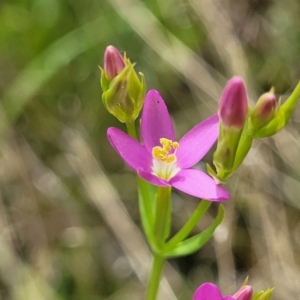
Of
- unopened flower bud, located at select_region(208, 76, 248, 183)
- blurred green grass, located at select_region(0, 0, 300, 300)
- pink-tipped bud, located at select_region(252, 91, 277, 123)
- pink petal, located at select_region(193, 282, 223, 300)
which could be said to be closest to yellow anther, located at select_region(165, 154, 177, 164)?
unopened flower bud, located at select_region(208, 76, 248, 183)

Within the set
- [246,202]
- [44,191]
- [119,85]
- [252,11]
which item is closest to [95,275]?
[44,191]

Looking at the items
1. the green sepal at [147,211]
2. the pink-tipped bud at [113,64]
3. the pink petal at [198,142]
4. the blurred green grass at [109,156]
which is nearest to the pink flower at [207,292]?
the green sepal at [147,211]

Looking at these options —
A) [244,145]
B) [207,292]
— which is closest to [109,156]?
[244,145]

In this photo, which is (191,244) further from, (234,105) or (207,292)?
(234,105)

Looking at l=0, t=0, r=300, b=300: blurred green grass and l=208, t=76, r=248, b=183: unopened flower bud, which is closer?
l=208, t=76, r=248, b=183: unopened flower bud

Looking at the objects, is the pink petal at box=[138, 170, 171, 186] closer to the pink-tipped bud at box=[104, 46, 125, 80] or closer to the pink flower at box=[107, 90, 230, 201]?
the pink flower at box=[107, 90, 230, 201]
